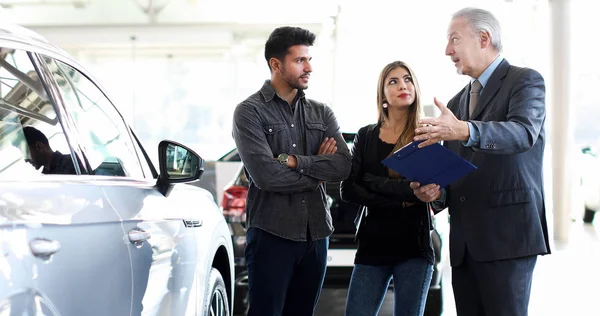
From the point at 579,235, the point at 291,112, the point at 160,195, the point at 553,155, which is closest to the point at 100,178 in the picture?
the point at 160,195

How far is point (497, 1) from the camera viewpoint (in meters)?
15.4

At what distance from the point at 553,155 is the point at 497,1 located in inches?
154

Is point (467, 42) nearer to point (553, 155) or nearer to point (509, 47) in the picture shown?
point (553, 155)

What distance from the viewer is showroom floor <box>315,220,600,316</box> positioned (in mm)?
6518

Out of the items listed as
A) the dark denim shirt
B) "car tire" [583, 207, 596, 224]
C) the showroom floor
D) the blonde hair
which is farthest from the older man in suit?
"car tire" [583, 207, 596, 224]

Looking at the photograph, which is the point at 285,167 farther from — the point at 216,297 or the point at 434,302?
the point at 434,302

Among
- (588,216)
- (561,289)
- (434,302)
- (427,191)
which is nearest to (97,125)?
(427,191)

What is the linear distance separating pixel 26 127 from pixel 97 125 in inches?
23.4

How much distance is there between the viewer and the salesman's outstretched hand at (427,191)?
130 inches

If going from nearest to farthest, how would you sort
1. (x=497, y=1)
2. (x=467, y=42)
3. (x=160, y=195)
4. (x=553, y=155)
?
(x=160, y=195), (x=467, y=42), (x=553, y=155), (x=497, y=1)

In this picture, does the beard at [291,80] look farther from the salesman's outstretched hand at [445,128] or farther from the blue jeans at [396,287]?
the salesman's outstretched hand at [445,128]

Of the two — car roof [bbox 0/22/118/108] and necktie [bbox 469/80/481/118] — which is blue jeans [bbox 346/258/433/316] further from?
car roof [bbox 0/22/118/108]

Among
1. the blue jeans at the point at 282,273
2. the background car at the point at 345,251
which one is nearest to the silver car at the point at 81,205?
the blue jeans at the point at 282,273

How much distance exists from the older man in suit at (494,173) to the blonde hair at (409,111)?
0.52 metres
